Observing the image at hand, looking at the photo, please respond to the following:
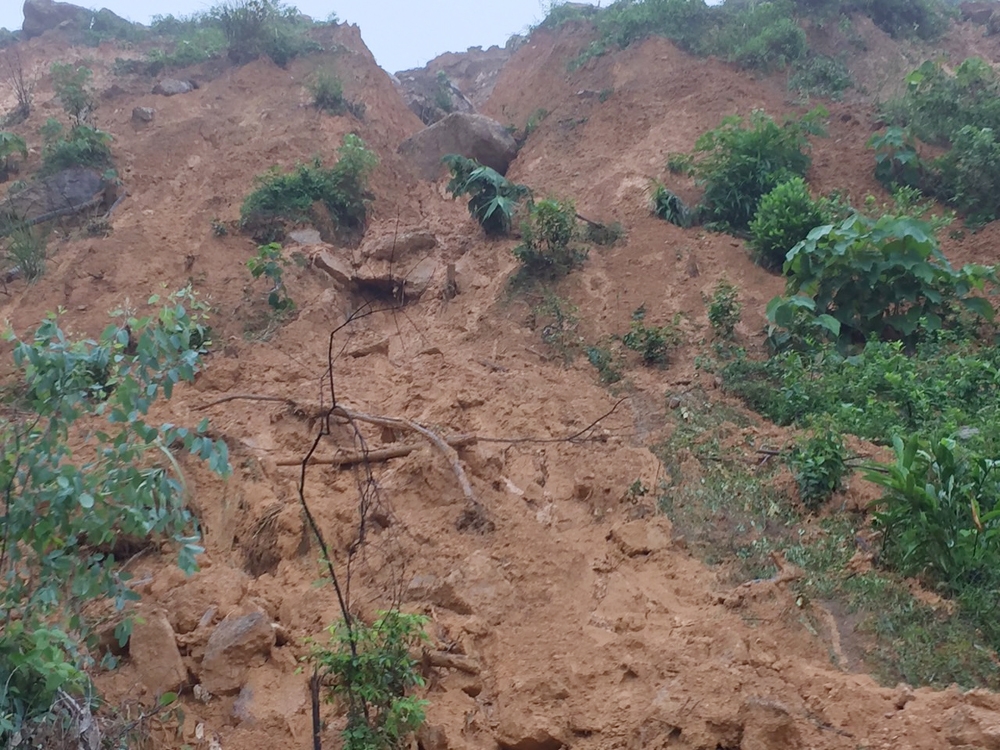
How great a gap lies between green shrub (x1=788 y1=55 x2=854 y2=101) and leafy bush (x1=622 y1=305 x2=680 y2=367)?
606 cm

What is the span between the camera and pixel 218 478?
16.0ft

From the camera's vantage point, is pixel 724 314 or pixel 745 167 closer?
pixel 724 314

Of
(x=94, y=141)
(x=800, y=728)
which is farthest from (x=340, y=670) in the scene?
(x=94, y=141)

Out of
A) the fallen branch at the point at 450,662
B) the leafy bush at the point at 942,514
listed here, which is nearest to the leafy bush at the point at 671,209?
the leafy bush at the point at 942,514

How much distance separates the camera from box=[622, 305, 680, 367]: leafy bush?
6508 mm

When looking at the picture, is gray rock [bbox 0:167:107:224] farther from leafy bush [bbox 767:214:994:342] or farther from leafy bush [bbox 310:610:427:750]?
leafy bush [bbox 767:214:994:342]

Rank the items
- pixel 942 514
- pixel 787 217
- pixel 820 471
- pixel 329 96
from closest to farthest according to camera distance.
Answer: pixel 942 514 < pixel 820 471 < pixel 787 217 < pixel 329 96

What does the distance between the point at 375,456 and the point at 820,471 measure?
266cm

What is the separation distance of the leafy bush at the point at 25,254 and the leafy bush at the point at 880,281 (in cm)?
672

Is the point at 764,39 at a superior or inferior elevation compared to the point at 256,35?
inferior

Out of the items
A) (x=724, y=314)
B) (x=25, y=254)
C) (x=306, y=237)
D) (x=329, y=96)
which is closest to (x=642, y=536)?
(x=724, y=314)

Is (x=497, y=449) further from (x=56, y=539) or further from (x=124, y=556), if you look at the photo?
(x=56, y=539)

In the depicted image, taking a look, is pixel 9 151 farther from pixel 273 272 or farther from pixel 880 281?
pixel 880 281

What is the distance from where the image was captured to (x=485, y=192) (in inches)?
331
